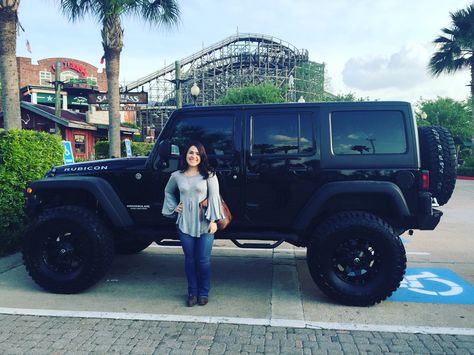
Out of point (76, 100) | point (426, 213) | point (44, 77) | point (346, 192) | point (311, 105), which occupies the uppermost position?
point (44, 77)

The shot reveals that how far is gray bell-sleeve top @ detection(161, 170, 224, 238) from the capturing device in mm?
3956

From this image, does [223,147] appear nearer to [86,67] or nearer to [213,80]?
[213,80]

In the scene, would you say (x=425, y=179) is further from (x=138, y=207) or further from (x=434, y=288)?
(x=138, y=207)

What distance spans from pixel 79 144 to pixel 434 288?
90.7ft

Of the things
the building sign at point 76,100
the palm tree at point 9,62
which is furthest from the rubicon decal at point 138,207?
the building sign at point 76,100

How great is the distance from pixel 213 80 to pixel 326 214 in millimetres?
45030

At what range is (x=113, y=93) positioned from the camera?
44.3ft

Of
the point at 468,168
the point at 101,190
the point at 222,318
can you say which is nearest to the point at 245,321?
the point at 222,318

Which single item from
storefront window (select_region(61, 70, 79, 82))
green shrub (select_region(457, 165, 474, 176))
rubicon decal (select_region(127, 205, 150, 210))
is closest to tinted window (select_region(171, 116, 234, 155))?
rubicon decal (select_region(127, 205, 150, 210))

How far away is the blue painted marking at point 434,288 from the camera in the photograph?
429 cm

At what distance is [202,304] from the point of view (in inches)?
164

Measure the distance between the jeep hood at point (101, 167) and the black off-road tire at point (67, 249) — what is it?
1.48ft

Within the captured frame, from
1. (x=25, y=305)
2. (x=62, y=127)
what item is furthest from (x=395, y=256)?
(x=62, y=127)

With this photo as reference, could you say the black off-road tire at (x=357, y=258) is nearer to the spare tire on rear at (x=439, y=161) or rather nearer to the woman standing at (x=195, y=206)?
the spare tire on rear at (x=439, y=161)
